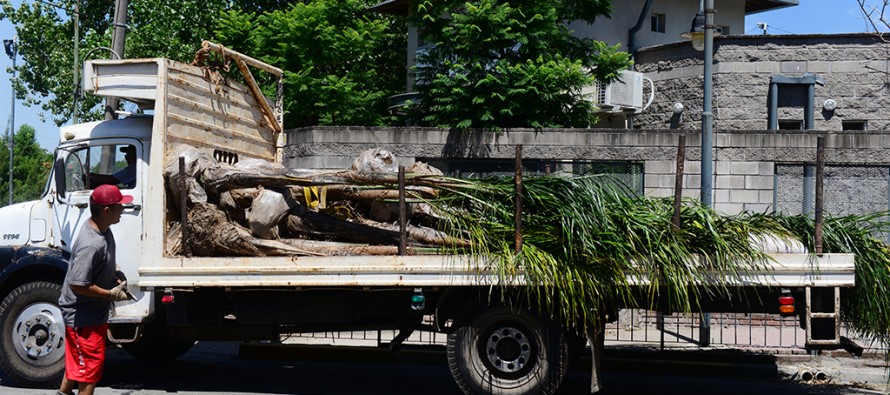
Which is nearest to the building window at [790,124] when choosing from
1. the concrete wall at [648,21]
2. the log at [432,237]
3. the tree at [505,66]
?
the tree at [505,66]

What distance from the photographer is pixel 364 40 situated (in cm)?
2273

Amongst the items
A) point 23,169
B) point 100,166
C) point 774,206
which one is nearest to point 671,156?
point 774,206

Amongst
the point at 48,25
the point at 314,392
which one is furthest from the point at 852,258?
the point at 48,25

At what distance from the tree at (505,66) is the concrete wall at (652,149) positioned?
211 cm

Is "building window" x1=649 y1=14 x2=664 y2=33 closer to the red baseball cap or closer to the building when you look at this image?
the building

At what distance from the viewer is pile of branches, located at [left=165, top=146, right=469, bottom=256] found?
8422 millimetres

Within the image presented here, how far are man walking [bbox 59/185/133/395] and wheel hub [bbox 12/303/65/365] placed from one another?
2.21 m

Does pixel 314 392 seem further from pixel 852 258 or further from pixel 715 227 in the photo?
pixel 852 258

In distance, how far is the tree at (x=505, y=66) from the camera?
1664 cm

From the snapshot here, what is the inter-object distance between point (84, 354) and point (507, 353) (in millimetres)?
3463

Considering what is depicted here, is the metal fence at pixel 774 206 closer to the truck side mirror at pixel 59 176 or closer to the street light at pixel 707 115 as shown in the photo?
the street light at pixel 707 115

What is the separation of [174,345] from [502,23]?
8.91 m

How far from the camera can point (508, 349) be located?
832 centimetres

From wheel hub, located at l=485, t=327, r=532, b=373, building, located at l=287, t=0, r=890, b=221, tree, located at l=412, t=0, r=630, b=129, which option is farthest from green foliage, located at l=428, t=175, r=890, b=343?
tree, located at l=412, t=0, r=630, b=129
